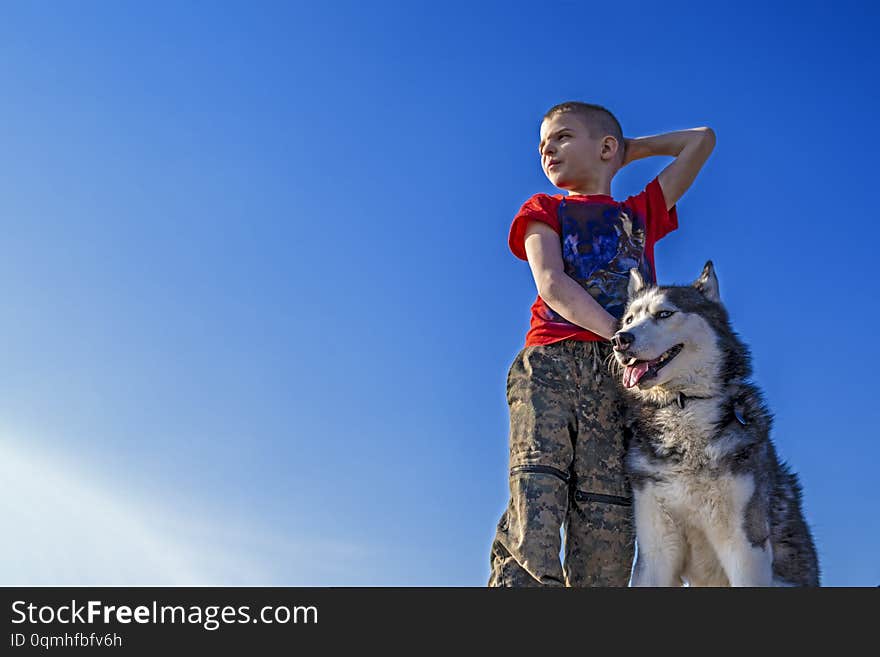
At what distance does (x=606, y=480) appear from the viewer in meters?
5.99

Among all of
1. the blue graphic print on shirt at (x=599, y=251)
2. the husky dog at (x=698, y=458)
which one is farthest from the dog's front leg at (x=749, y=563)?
the blue graphic print on shirt at (x=599, y=251)

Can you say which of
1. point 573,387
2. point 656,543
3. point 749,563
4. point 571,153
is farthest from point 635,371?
point 571,153

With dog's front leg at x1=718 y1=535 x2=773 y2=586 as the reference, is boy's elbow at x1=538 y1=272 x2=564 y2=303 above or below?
above

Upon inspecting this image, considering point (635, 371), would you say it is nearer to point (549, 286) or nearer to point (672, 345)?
point (672, 345)

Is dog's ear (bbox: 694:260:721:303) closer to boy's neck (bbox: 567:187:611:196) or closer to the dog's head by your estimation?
the dog's head

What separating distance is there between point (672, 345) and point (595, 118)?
195 centimetres

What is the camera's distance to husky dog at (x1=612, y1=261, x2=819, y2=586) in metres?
5.67

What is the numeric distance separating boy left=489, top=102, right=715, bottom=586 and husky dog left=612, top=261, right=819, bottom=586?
0.55ft

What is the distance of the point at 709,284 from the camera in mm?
6398

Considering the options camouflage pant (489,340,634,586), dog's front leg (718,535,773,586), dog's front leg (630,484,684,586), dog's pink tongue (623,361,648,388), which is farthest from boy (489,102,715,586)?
dog's front leg (718,535,773,586)
